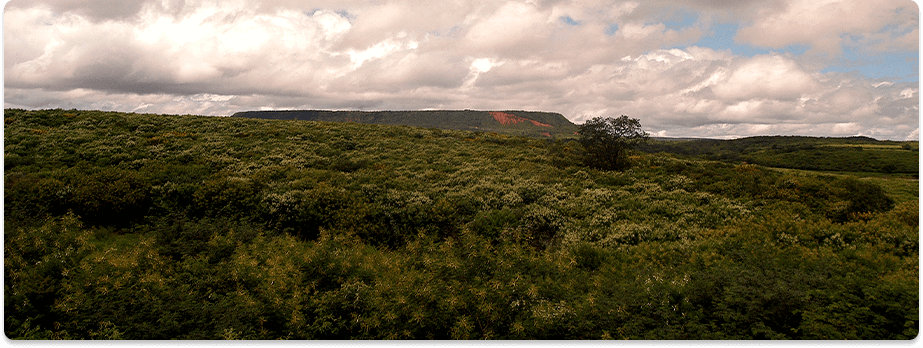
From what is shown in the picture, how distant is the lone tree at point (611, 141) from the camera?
24.8 metres

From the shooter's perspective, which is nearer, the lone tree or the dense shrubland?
the dense shrubland

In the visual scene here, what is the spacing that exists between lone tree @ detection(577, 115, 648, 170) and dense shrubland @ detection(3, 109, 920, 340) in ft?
6.22

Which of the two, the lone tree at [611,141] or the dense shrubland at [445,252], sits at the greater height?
the lone tree at [611,141]

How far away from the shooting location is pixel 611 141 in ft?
82.7

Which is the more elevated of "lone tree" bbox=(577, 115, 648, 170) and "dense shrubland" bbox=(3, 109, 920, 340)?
"lone tree" bbox=(577, 115, 648, 170)

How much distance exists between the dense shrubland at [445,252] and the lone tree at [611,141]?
1896mm

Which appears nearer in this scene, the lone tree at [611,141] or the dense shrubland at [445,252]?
the dense shrubland at [445,252]

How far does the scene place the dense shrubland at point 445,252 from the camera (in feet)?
25.4

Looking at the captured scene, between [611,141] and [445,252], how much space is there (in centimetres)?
1766

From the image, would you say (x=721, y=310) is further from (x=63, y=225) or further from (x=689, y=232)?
(x=63, y=225)

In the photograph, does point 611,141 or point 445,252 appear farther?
point 611,141

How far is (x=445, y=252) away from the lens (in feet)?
38.0

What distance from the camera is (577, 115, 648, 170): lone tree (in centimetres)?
2483

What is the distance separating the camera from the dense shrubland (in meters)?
7.75
